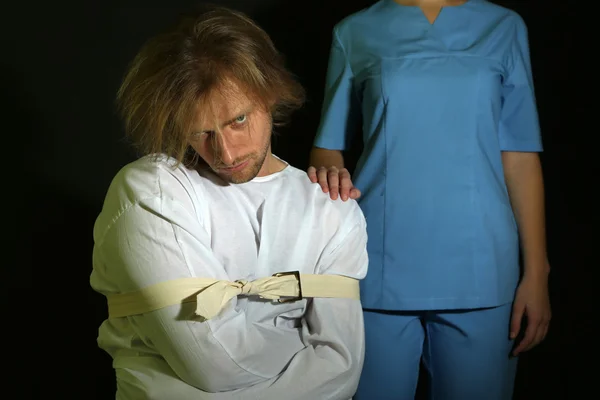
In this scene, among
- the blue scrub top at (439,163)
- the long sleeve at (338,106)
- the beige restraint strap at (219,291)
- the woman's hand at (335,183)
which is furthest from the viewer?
the long sleeve at (338,106)

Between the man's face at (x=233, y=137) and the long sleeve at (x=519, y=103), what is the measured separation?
0.59 metres

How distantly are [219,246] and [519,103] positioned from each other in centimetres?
74

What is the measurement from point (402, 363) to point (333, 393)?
348mm

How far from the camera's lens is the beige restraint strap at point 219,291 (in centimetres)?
112

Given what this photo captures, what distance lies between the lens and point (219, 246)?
1245mm

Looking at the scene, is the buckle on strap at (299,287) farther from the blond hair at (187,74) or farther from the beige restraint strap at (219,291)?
the blond hair at (187,74)

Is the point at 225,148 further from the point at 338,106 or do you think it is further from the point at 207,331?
the point at 338,106

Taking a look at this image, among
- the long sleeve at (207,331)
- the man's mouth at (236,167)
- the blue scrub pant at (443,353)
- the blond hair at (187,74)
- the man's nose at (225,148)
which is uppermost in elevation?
the blond hair at (187,74)

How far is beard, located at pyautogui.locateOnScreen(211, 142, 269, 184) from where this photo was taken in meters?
1.22

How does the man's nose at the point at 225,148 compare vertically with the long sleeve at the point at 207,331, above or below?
above

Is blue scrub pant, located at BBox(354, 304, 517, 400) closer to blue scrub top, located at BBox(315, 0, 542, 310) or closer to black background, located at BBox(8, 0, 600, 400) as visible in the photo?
blue scrub top, located at BBox(315, 0, 542, 310)

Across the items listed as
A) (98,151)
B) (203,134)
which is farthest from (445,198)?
(98,151)

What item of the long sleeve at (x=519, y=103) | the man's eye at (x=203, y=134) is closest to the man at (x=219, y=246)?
the man's eye at (x=203, y=134)

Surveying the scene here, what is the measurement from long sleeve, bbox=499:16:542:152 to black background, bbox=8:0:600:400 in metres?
0.35
